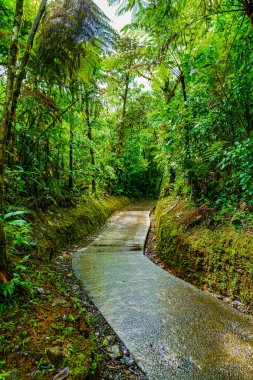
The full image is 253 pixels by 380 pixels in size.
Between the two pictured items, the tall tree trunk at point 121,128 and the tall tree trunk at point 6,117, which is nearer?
the tall tree trunk at point 6,117

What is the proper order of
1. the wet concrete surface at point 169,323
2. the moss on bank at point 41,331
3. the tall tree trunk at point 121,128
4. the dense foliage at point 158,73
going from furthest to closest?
the tall tree trunk at point 121,128, the dense foliage at point 158,73, the wet concrete surface at point 169,323, the moss on bank at point 41,331

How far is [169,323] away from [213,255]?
1.36 metres

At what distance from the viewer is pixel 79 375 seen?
1.43 meters

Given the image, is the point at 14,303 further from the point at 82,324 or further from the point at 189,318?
the point at 189,318

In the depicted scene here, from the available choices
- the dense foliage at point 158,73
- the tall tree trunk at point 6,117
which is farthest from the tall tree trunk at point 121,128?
the tall tree trunk at point 6,117

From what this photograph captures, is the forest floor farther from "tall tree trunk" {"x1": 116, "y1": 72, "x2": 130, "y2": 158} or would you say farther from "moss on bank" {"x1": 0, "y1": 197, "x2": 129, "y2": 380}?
"tall tree trunk" {"x1": 116, "y1": 72, "x2": 130, "y2": 158}

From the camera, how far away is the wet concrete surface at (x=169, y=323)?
1.82 m

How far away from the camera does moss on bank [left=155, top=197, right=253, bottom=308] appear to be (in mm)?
2846

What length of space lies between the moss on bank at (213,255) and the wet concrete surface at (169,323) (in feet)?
0.82

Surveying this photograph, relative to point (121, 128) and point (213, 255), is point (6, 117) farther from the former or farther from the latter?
point (121, 128)

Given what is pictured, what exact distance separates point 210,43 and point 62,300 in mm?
4502

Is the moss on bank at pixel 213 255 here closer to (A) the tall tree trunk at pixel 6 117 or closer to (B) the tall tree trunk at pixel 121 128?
(A) the tall tree trunk at pixel 6 117

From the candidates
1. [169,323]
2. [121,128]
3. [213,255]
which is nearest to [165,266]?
[213,255]

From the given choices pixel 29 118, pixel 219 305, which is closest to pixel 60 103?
pixel 29 118
